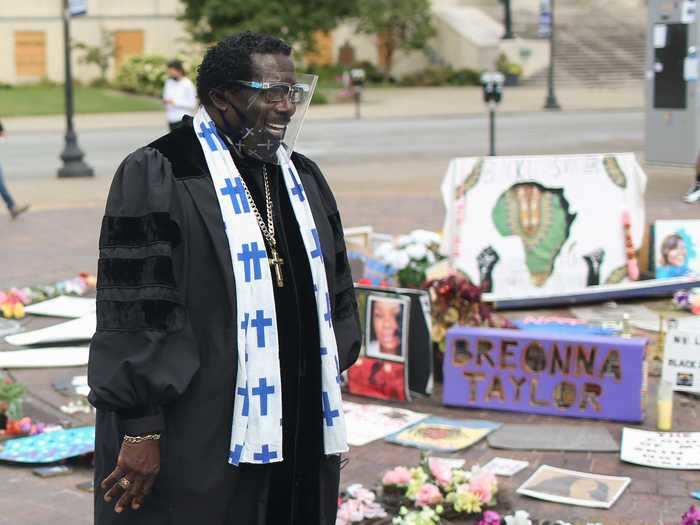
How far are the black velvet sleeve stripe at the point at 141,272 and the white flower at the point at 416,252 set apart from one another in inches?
177

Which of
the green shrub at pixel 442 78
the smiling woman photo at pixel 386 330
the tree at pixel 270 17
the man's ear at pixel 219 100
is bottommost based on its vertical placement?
the smiling woman photo at pixel 386 330

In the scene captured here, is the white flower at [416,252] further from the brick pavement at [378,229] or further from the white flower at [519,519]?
the white flower at [519,519]

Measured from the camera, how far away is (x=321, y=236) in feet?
11.2

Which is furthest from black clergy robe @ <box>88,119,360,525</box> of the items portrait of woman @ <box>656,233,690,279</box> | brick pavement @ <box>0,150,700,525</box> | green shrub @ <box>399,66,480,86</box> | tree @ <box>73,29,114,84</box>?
tree @ <box>73,29,114,84</box>

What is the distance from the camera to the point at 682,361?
6.41 m

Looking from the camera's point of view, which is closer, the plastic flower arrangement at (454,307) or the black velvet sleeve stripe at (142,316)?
the black velvet sleeve stripe at (142,316)

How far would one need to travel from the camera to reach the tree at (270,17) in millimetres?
34250

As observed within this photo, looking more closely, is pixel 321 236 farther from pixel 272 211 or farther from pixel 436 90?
pixel 436 90

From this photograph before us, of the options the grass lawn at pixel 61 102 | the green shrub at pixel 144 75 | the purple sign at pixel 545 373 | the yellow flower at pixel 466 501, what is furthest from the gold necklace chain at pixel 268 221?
the green shrub at pixel 144 75

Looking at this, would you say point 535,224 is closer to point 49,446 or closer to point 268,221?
point 49,446

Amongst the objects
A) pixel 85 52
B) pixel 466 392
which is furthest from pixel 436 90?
pixel 466 392

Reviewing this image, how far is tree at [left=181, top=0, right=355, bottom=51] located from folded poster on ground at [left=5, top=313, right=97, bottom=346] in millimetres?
26205

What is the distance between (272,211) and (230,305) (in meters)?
0.33

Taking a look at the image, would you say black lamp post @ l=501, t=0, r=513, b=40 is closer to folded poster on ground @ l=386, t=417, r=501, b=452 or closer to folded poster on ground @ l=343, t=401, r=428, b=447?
folded poster on ground @ l=343, t=401, r=428, b=447
